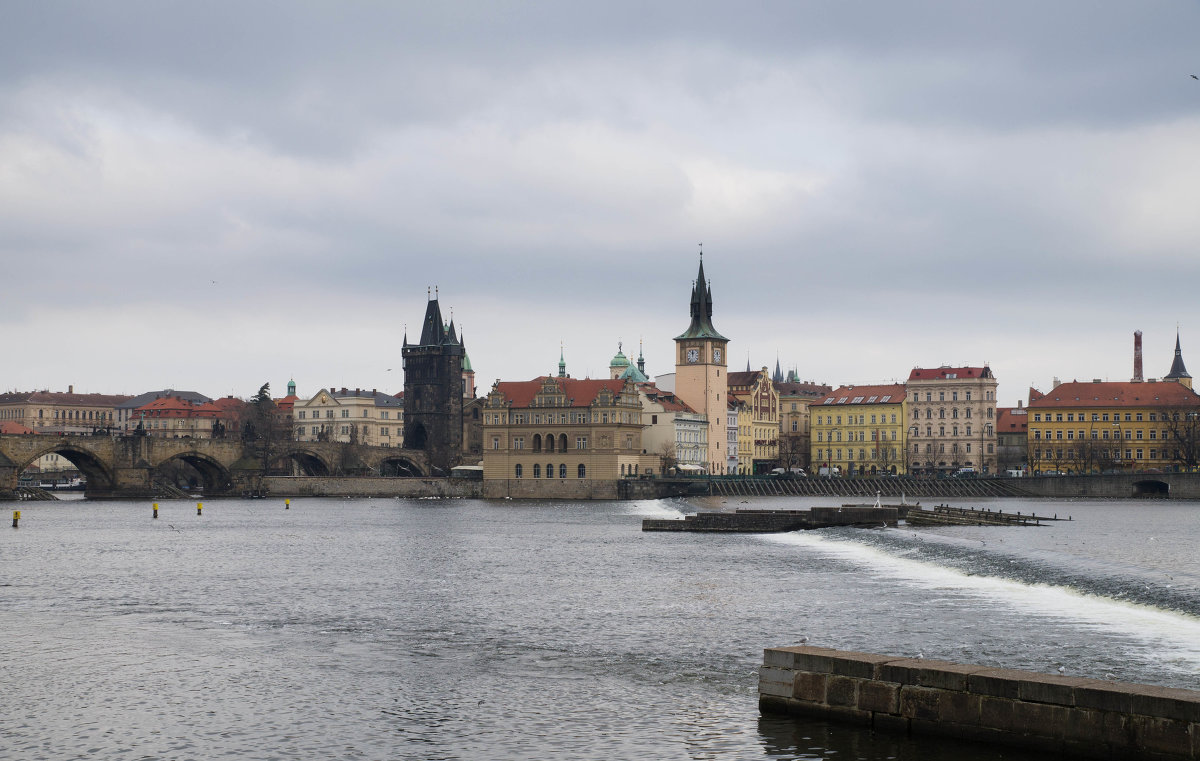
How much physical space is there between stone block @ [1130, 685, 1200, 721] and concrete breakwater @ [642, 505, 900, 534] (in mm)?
67556

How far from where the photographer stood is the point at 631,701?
25438 mm

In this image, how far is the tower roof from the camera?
198 metres

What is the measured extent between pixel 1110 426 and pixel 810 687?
176 m

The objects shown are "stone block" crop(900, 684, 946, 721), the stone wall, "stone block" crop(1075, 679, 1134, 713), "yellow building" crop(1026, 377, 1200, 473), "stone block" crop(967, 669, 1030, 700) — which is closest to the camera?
"stone block" crop(1075, 679, 1134, 713)

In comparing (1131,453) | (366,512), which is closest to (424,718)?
(366,512)

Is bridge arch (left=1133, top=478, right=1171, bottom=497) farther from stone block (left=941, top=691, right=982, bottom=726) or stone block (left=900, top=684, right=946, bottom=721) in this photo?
stone block (left=941, top=691, right=982, bottom=726)

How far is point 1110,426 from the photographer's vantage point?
613 feet

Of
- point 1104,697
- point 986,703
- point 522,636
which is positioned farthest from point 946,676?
point 522,636

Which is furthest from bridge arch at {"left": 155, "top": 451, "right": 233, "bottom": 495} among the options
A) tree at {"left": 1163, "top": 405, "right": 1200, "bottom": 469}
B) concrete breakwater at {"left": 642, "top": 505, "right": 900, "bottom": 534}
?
tree at {"left": 1163, "top": 405, "right": 1200, "bottom": 469}

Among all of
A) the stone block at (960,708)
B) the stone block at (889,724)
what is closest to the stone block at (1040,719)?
the stone block at (960,708)

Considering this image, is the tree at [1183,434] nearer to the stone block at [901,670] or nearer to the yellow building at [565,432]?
the yellow building at [565,432]

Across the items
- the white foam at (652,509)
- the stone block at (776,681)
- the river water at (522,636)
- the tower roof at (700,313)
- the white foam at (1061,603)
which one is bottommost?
the white foam at (652,509)

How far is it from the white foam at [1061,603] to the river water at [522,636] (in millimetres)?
156

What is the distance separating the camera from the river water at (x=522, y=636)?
22.6m
